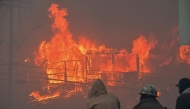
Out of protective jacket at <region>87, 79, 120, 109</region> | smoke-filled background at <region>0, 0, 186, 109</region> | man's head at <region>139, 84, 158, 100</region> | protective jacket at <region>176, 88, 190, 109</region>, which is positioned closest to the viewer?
man's head at <region>139, 84, 158, 100</region>

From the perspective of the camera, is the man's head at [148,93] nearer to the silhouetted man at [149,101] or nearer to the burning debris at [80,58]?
the silhouetted man at [149,101]

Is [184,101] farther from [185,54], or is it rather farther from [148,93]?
[185,54]

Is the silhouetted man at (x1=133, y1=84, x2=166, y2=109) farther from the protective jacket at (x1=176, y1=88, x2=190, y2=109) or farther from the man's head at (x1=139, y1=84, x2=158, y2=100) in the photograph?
the protective jacket at (x1=176, y1=88, x2=190, y2=109)

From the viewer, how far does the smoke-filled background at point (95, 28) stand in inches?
546

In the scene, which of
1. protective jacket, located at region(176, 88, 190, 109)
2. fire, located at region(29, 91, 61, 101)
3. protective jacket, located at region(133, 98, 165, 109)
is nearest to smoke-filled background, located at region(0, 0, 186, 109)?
fire, located at region(29, 91, 61, 101)

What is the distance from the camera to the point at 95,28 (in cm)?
1454

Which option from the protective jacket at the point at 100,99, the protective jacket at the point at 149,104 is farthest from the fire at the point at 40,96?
the protective jacket at the point at 149,104

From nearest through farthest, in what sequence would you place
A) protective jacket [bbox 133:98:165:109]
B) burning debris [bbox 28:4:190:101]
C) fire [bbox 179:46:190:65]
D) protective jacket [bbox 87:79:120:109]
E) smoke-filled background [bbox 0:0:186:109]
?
protective jacket [bbox 133:98:165:109] < protective jacket [bbox 87:79:120:109] < fire [bbox 179:46:190:65] < smoke-filled background [bbox 0:0:186:109] < burning debris [bbox 28:4:190:101]

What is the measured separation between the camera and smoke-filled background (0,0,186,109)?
45.5ft

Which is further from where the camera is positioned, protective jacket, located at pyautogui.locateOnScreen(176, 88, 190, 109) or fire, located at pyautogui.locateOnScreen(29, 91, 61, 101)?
fire, located at pyautogui.locateOnScreen(29, 91, 61, 101)

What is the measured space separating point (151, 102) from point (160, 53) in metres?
11.2

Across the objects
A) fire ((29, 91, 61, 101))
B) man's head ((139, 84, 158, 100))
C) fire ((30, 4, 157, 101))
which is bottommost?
fire ((29, 91, 61, 101))

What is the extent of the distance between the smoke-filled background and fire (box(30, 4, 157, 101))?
0.91 feet

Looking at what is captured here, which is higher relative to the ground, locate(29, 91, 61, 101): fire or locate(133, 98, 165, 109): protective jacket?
locate(133, 98, 165, 109): protective jacket
